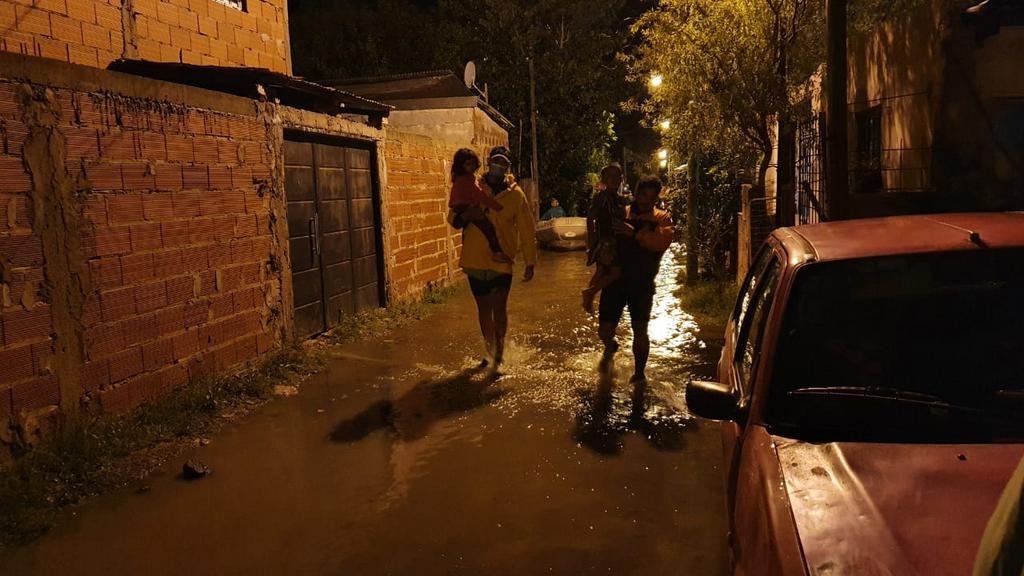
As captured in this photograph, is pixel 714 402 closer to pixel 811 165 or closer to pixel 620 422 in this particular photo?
pixel 620 422

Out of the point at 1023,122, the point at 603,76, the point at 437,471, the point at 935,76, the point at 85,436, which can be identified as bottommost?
the point at 437,471

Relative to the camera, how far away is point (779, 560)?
182 centimetres

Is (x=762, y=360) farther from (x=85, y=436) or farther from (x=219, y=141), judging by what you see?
(x=219, y=141)

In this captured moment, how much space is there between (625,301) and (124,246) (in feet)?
12.2

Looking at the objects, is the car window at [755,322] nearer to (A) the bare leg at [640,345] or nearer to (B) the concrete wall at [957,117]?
(A) the bare leg at [640,345]

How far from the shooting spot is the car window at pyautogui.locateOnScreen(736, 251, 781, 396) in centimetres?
291

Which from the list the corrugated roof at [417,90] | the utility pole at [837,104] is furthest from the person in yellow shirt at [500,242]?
the corrugated roof at [417,90]

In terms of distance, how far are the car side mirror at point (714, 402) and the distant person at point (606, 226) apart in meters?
3.53

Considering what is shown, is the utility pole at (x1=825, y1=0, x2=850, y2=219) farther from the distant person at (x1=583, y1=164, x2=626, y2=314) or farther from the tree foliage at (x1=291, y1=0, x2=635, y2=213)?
the tree foliage at (x1=291, y1=0, x2=635, y2=213)

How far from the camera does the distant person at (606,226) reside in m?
6.21

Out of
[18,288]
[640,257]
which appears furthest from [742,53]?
[18,288]

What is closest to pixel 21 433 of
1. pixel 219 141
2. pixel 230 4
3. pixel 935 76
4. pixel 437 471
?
pixel 437 471

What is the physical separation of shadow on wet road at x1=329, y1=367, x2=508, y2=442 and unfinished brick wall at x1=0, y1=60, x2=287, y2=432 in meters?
1.40

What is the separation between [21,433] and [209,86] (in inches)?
156
